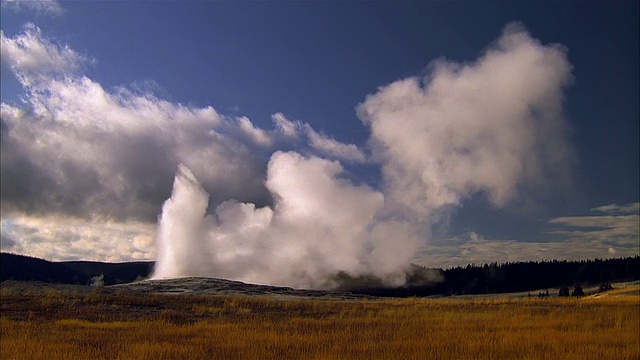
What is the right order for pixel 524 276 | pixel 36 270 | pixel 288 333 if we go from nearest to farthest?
pixel 288 333 < pixel 524 276 < pixel 36 270

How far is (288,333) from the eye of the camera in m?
21.5

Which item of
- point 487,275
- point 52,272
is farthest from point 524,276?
point 52,272

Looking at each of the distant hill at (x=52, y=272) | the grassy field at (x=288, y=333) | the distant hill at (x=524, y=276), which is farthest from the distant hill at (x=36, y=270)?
the grassy field at (x=288, y=333)

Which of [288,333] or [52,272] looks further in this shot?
[52,272]

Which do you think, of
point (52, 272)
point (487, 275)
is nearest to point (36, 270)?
point (52, 272)

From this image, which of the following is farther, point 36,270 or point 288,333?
point 36,270

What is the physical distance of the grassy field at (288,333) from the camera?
53.5 ft

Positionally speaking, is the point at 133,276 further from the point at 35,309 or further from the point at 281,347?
the point at 281,347

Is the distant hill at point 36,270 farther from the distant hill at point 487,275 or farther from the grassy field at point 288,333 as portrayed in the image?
the grassy field at point 288,333

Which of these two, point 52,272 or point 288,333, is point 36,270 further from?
point 288,333

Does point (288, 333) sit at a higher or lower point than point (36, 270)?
lower

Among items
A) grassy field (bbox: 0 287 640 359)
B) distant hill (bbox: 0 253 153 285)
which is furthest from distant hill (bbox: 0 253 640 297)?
grassy field (bbox: 0 287 640 359)

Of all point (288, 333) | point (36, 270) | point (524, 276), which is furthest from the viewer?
point (36, 270)

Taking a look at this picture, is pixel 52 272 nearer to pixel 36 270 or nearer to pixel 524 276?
pixel 36 270
